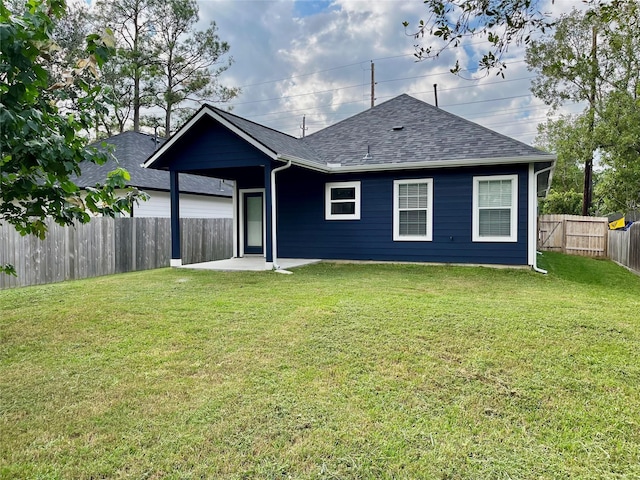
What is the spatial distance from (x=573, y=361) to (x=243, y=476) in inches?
118

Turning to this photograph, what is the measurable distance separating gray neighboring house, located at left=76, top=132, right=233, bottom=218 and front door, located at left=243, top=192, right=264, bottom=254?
186 centimetres

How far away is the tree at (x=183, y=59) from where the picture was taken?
19.6 meters

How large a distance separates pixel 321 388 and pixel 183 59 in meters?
20.8

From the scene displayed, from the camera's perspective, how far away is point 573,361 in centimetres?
360

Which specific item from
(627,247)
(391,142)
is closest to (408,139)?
(391,142)

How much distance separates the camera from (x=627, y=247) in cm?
1175

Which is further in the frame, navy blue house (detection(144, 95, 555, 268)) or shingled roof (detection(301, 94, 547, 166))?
shingled roof (detection(301, 94, 547, 166))

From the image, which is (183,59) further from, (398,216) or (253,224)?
(398,216)

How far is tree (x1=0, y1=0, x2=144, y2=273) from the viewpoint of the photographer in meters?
2.29

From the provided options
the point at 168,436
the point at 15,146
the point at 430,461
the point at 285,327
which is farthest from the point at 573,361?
the point at 15,146

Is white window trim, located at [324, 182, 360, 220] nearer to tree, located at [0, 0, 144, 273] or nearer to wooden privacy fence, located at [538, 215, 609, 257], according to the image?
tree, located at [0, 0, 144, 273]

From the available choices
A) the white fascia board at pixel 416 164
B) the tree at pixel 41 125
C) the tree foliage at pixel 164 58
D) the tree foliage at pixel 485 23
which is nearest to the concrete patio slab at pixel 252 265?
the white fascia board at pixel 416 164

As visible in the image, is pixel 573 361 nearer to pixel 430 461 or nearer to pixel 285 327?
pixel 430 461

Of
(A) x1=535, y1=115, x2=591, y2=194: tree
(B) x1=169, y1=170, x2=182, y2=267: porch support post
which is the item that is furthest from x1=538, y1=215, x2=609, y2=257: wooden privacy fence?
(B) x1=169, y1=170, x2=182, y2=267: porch support post
